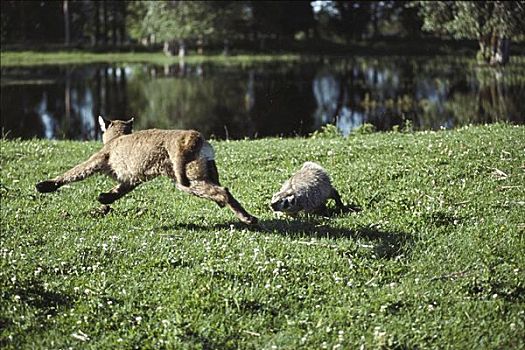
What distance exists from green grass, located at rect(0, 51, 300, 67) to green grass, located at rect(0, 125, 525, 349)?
5437cm

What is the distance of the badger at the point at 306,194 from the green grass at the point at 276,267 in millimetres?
215

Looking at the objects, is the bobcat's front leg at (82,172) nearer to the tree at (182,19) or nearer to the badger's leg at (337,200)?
the badger's leg at (337,200)

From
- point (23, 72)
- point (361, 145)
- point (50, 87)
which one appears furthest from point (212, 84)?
point (361, 145)

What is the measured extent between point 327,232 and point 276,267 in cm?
159

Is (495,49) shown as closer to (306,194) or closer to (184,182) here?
(306,194)

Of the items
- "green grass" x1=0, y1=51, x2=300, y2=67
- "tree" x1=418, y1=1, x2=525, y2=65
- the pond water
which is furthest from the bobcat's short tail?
"green grass" x1=0, y1=51, x2=300, y2=67

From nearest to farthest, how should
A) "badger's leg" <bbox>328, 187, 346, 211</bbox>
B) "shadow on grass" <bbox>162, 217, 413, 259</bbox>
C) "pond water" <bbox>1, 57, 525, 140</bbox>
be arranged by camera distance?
1. "shadow on grass" <bbox>162, 217, 413, 259</bbox>
2. "badger's leg" <bbox>328, 187, 346, 211</bbox>
3. "pond water" <bbox>1, 57, 525, 140</bbox>

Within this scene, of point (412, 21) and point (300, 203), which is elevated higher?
point (412, 21)

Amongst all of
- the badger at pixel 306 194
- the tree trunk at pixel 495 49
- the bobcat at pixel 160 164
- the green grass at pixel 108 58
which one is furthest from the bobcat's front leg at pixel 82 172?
the green grass at pixel 108 58

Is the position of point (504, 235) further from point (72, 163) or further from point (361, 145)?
point (72, 163)

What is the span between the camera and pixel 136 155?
29.7 ft

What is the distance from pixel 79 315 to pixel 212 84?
38.0 metres

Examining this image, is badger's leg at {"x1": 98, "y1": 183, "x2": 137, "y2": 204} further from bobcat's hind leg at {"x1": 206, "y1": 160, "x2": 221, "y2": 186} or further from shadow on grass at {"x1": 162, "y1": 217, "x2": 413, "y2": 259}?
bobcat's hind leg at {"x1": 206, "y1": 160, "x2": 221, "y2": 186}

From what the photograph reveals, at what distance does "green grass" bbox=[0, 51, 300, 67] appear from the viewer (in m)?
63.8
